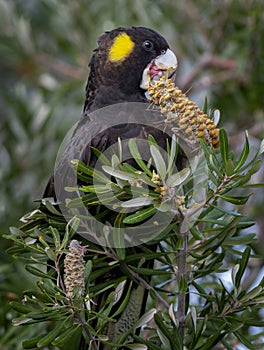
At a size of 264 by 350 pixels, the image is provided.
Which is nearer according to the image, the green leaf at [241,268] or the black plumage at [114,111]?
the green leaf at [241,268]

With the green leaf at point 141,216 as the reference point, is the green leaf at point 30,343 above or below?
below

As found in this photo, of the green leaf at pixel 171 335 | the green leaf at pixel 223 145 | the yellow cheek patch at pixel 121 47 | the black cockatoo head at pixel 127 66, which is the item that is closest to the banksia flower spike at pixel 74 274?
the green leaf at pixel 171 335

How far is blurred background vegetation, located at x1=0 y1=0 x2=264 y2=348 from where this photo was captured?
237 cm

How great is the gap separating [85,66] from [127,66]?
851 millimetres

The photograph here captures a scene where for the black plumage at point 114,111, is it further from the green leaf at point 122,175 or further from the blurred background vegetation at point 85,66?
the blurred background vegetation at point 85,66

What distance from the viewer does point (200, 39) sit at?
275 cm

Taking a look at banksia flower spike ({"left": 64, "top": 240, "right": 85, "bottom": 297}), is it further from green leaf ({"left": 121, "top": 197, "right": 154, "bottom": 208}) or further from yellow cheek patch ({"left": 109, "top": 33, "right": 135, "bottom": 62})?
yellow cheek patch ({"left": 109, "top": 33, "right": 135, "bottom": 62})

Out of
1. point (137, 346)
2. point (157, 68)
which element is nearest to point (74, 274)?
point (137, 346)

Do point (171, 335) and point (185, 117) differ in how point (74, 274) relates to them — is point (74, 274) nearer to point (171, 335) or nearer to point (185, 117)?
point (171, 335)

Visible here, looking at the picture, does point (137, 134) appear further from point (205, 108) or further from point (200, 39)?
point (200, 39)

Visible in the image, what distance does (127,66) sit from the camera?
1934mm

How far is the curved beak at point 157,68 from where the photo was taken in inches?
73.5

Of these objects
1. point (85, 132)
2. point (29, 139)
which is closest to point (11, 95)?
point (29, 139)

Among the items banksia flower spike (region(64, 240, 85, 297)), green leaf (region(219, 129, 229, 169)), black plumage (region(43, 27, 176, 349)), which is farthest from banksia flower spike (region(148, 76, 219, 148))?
banksia flower spike (region(64, 240, 85, 297))
